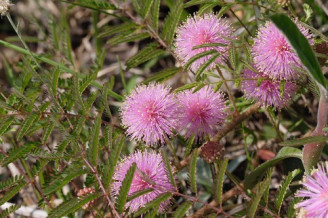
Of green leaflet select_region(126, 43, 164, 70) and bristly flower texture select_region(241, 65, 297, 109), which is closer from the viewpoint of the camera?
bristly flower texture select_region(241, 65, 297, 109)

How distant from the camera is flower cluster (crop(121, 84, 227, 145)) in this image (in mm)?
2176

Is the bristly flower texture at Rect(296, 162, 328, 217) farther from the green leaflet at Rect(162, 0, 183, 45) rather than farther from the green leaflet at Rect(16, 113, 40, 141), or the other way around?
the green leaflet at Rect(16, 113, 40, 141)

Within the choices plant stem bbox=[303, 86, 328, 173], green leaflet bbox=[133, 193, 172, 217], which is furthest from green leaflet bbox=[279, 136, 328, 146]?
green leaflet bbox=[133, 193, 172, 217]

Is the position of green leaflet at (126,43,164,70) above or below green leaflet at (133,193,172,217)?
above

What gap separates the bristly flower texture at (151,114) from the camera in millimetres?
2166

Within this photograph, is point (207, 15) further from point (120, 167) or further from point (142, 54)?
point (120, 167)

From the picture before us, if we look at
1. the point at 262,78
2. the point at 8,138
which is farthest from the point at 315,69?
the point at 8,138

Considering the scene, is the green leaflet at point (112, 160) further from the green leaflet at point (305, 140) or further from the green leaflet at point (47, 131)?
the green leaflet at point (305, 140)

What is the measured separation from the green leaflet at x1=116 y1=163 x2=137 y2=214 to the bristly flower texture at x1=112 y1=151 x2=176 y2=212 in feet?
0.41

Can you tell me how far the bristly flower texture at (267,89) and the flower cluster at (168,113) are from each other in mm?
192

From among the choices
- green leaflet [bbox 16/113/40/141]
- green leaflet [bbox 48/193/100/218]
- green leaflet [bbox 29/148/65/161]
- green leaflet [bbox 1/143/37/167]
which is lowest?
green leaflet [bbox 48/193/100/218]

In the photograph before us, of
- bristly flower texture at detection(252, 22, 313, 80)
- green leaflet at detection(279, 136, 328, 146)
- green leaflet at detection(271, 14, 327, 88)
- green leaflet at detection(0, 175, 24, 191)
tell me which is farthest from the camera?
green leaflet at detection(0, 175, 24, 191)

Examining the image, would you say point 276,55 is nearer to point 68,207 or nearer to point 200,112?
point 200,112

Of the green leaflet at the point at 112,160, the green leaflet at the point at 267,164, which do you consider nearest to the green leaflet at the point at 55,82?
the green leaflet at the point at 112,160
